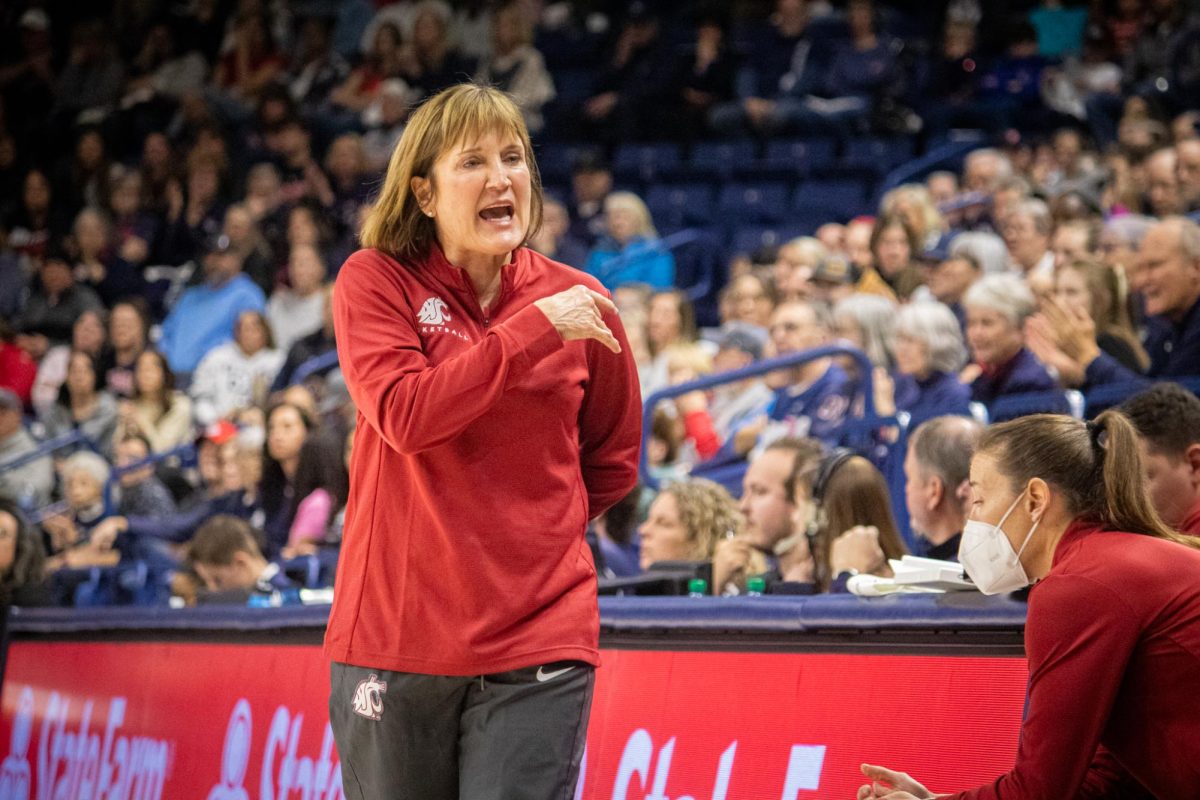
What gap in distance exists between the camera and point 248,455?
26.1 feet

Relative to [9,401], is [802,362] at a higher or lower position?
higher

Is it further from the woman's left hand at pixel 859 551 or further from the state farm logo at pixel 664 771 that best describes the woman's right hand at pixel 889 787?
the woman's left hand at pixel 859 551

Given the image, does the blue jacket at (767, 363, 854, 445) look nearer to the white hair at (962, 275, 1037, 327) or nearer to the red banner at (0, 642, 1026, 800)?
the white hair at (962, 275, 1037, 327)

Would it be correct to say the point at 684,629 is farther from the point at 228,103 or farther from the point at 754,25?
the point at 228,103

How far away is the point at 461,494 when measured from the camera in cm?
258

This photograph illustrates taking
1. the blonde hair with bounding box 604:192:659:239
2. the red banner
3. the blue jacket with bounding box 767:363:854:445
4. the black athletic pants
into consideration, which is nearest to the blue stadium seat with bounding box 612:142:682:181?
the blonde hair with bounding box 604:192:659:239

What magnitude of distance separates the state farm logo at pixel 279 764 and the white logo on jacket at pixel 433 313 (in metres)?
1.74

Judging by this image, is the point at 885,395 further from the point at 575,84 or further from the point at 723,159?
the point at 575,84

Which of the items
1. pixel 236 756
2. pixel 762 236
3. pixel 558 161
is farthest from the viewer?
pixel 558 161

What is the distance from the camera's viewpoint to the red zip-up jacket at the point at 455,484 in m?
2.48

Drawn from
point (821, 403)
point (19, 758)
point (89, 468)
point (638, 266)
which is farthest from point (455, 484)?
point (638, 266)

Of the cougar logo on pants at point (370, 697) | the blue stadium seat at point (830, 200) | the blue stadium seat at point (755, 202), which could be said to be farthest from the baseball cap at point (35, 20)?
the cougar logo on pants at point (370, 697)

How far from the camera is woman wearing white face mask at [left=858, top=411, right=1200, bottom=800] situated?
2.43 m

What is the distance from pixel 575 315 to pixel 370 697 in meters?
0.69
